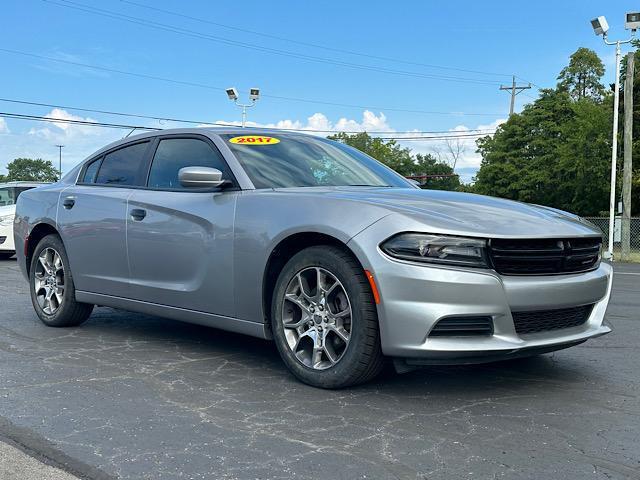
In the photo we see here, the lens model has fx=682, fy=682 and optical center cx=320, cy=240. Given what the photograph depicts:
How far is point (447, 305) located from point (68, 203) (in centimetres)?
361

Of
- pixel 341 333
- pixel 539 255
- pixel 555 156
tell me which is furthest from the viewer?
pixel 555 156

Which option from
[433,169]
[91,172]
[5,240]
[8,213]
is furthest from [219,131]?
[433,169]

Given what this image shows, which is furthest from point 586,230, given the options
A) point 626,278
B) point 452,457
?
point 626,278

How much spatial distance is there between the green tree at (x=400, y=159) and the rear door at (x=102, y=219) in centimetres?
5295

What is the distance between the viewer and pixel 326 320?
12.5 ft

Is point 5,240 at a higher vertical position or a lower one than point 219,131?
lower

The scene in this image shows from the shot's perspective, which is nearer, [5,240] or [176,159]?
[176,159]

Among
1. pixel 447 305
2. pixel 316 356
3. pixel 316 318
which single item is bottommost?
pixel 316 356

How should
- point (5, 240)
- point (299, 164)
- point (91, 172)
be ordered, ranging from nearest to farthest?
point (299, 164) < point (91, 172) < point (5, 240)

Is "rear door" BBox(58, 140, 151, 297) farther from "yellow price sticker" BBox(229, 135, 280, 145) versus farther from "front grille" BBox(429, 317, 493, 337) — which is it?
"front grille" BBox(429, 317, 493, 337)

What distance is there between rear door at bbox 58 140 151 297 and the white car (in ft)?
28.6

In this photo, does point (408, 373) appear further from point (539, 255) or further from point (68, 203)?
point (68, 203)

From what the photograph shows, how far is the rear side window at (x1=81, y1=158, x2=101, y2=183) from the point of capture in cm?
579

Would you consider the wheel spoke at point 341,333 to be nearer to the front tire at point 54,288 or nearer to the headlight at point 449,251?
the headlight at point 449,251
